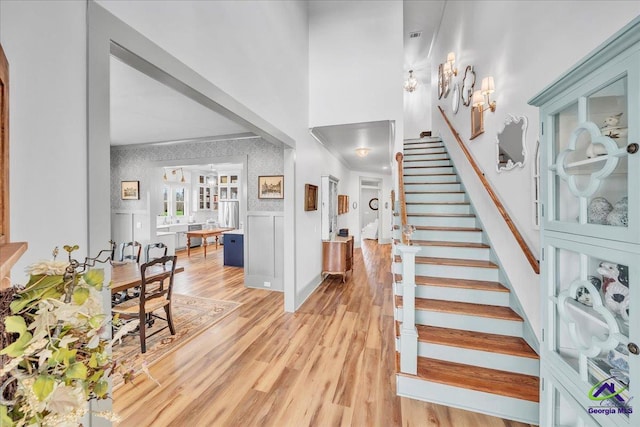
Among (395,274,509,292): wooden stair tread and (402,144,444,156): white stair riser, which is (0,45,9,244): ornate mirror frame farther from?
(402,144,444,156): white stair riser

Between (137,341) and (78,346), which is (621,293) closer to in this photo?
(78,346)

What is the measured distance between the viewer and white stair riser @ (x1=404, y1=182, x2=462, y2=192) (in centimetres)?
414

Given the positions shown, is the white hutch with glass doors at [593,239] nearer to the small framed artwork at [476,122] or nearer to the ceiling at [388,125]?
the small framed artwork at [476,122]

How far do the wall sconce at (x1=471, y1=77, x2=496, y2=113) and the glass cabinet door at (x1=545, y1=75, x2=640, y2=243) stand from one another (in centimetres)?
204

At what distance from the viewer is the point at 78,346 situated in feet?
1.79

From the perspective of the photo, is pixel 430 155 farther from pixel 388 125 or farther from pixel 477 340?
pixel 477 340

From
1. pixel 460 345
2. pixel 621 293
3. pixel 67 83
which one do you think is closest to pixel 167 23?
pixel 67 83

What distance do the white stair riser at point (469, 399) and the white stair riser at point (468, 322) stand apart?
0.51 metres

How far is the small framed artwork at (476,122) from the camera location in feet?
10.8

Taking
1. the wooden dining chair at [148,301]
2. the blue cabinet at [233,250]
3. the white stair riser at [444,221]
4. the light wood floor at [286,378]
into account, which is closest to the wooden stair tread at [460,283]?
the light wood floor at [286,378]

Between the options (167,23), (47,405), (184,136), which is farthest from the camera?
(184,136)

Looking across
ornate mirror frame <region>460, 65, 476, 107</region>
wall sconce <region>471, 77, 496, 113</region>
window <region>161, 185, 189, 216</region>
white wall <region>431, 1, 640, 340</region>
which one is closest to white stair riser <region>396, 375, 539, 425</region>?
white wall <region>431, 1, 640, 340</region>

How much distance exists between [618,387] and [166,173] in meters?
10.0

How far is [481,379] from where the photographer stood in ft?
6.37
